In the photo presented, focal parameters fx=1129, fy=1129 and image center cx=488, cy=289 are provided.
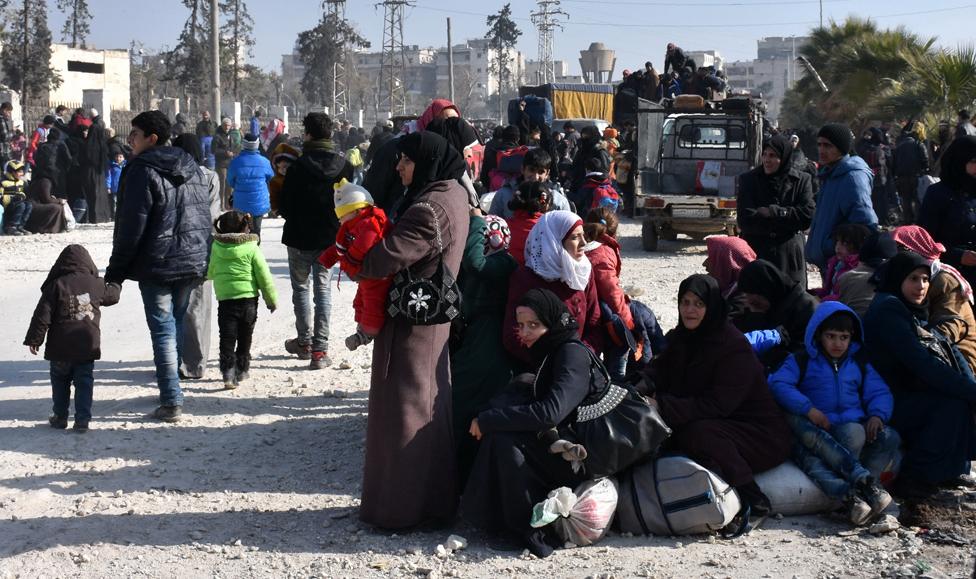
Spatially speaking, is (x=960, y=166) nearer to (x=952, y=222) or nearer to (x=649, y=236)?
(x=952, y=222)

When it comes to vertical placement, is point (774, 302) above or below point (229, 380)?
above

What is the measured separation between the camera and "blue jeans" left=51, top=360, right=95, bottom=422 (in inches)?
259

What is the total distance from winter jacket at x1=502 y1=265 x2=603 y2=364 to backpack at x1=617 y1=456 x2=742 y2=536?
87 cm

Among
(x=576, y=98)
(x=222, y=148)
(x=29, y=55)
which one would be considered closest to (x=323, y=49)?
(x=29, y=55)

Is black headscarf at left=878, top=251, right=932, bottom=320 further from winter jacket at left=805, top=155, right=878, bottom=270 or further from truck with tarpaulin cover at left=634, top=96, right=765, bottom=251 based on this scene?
truck with tarpaulin cover at left=634, top=96, right=765, bottom=251

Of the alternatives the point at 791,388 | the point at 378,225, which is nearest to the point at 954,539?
the point at 791,388

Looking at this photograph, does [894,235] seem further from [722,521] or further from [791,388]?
[722,521]

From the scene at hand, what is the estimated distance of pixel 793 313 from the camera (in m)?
5.94

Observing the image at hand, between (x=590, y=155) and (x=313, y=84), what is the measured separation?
2313 inches

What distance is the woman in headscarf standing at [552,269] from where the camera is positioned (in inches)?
217

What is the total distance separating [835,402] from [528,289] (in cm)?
158

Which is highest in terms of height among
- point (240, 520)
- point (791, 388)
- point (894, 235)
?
point (894, 235)

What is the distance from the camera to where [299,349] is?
27.9ft

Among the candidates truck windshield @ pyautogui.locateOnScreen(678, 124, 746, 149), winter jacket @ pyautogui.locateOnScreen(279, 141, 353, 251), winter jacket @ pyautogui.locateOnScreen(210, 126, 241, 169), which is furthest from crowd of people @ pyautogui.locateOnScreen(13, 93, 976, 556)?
winter jacket @ pyautogui.locateOnScreen(210, 126, 241, 169)
